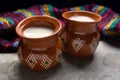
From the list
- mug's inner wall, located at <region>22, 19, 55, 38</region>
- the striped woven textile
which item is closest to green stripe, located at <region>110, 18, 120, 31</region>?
the striped woven textile

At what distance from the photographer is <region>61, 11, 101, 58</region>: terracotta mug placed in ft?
1.78

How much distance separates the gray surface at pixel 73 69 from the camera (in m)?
0.52

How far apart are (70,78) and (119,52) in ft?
0.63

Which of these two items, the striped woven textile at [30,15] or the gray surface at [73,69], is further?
the striped woven textile at [30,15]

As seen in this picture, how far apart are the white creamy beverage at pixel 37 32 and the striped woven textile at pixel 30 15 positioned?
0.33ft

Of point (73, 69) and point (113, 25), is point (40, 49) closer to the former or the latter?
point (73, 69)

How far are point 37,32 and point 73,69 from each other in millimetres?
135

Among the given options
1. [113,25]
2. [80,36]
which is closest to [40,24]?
[80,36]

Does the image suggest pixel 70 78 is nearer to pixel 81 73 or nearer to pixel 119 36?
pixel 81 73

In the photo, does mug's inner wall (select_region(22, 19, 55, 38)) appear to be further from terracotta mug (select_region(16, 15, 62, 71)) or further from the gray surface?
the gray surface

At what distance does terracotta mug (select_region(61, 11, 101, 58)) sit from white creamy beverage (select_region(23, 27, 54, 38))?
6 centimetres

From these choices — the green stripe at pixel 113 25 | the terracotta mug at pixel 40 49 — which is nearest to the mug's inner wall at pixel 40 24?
the terracotta mug at pixel 40 49

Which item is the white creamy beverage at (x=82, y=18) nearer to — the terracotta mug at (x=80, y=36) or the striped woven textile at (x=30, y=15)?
the terracotta mug at (x=80, y=36)

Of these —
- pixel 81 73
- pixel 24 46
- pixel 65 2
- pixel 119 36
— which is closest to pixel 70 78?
pixel 81 73
